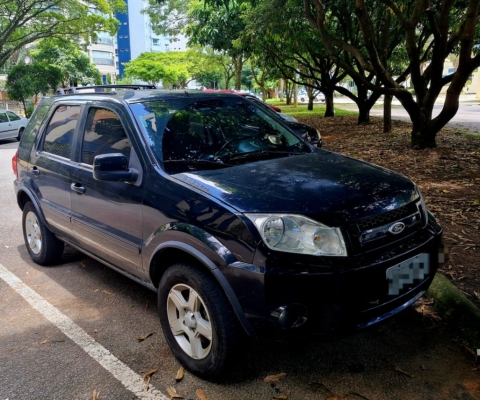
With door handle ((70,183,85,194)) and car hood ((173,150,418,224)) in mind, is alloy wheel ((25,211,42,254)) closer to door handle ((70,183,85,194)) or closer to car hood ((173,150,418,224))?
door handle ((70,183,85,194))

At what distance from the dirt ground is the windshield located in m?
1.78

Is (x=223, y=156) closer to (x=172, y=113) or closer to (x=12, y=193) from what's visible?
(x=172, y=113)

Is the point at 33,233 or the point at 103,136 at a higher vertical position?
the point at 103,136

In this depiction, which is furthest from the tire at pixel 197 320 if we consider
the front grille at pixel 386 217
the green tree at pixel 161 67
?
the green tree at pixel 161 67

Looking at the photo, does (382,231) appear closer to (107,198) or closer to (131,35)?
(107,198)

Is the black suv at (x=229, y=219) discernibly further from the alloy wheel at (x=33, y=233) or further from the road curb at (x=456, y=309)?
the alloy wheel at (x=33, y=233)

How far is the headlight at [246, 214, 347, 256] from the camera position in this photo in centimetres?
254

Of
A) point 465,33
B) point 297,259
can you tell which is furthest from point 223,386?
point 465,33

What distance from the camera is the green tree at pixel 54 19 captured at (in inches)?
912

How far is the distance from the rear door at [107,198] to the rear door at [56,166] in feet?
0.57

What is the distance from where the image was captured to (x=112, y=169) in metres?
3.20

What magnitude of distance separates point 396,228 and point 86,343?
230 centimetres

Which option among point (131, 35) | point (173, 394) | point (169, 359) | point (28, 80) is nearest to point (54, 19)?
point (28, 80)

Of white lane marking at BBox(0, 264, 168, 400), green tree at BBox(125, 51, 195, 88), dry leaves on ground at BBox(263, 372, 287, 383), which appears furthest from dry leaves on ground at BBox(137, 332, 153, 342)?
green tree at BBox(125, 51, 195, 88)
